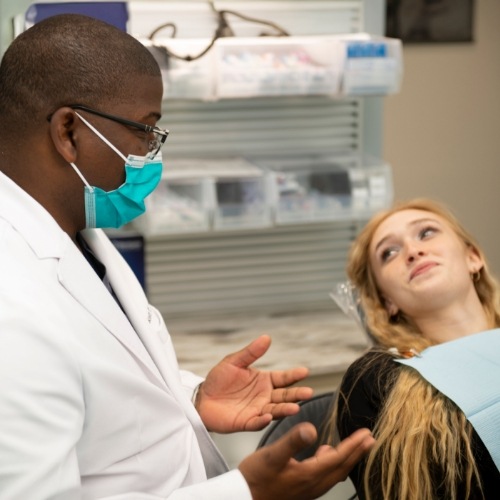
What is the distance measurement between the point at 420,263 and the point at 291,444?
1.02 metres

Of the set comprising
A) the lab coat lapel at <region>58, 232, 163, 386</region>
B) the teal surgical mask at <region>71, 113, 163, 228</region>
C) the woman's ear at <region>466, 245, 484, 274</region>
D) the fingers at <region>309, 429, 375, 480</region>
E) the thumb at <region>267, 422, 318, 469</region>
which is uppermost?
the teal surgical mask at <region>71, 113, 163, 228</region>

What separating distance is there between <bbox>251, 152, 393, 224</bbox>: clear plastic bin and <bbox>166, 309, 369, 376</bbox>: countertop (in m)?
0.36

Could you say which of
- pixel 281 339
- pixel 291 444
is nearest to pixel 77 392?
pixel 291 444

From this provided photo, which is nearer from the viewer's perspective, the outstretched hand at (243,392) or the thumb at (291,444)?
the thumb at (291,444)

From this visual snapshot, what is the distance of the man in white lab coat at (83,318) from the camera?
3.91 ft

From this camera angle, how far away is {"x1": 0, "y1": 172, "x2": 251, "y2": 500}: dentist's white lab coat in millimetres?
1170

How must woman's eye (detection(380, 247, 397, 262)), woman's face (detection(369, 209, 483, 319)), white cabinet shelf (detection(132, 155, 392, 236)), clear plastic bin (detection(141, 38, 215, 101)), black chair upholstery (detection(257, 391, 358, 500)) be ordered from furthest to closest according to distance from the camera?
white cabinet shelf (detection(132, 155, 392, 236)), clear plastic bin (detection(141, 38, 215, 101)), woman's eye (detection(380, 247, 397, 262)), woman's face (detection(369, 209, 483, 319)), black chair upholstery (detection(257, 391, 358, 500))

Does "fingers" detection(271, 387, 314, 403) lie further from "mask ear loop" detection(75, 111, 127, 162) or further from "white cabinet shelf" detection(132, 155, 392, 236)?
"white cabinet shelf" detection(132, 155, 392, 236)

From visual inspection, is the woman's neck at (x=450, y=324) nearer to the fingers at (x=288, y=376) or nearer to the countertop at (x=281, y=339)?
the countertop at (x=281, y=339)

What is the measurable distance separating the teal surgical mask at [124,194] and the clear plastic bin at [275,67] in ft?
2.97

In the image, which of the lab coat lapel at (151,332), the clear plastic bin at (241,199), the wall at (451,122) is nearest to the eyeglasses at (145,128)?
the lab coat lapel at (151,332)

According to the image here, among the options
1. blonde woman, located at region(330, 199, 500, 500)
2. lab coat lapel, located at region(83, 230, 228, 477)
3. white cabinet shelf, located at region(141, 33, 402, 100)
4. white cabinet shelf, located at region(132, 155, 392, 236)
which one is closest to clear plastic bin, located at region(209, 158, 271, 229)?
white cabinet shelf, located at region(132, 155, 392, 236)

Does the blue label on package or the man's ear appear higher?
the man's ear

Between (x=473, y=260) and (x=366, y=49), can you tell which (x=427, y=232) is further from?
(x=366, y=49)
